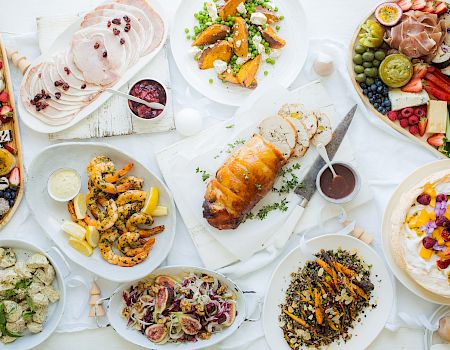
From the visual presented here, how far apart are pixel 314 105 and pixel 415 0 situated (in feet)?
3.03

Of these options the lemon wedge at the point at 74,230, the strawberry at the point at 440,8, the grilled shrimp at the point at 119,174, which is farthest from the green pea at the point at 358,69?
the lemon wedge at the point at 74,230

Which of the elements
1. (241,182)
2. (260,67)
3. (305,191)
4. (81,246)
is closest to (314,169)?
(305,191)

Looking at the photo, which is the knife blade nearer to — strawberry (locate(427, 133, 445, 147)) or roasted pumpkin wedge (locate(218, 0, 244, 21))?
strawberry (locate(427, 133, 445, 147))

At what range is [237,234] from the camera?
11.6 ft

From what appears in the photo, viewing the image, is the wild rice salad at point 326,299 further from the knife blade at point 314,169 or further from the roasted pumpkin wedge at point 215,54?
the roasted pumpkin wedge at point 215,54

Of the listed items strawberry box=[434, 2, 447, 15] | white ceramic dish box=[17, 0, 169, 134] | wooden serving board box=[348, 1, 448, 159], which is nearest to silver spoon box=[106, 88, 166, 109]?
white ceramic dish box=[17, 0, 169, 134]

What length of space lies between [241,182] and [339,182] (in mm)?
622

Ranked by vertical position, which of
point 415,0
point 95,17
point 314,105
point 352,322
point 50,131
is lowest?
point 352,322

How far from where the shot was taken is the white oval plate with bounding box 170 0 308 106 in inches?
141

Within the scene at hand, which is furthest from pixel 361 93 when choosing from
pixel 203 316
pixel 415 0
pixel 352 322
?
pixel 203 316

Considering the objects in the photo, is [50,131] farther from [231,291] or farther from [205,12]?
[231,291]

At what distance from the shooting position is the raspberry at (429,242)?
123 inches

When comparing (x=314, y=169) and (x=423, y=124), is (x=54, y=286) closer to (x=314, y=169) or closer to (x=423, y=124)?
(x=314, y=169)

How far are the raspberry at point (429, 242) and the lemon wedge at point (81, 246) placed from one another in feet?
6.59
